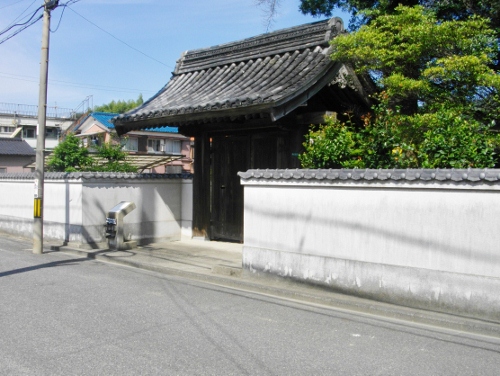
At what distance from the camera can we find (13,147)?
38.5 m

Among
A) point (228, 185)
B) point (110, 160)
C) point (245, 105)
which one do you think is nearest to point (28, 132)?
point (110, 160)

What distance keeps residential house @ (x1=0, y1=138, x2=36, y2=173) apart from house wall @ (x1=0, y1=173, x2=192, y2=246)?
26.1 meters

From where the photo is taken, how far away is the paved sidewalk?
6835 mm

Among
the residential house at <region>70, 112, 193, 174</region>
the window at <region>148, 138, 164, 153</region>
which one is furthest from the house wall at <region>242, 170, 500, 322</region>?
the window at <region>148, 138, 164, 153</region>

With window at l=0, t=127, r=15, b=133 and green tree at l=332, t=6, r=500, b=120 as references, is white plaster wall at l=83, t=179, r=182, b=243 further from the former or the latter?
window at l=0, t=127, r=15, b=133

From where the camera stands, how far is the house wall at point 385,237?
6.80m

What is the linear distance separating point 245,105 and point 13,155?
33.0m

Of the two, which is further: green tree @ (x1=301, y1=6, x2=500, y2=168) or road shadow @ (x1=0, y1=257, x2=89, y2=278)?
road shadow @ (x1=0, y1=257, x2=89, y2=278)

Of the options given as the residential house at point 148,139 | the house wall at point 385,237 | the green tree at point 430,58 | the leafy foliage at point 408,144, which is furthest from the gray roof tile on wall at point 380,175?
the residential house at point 148,139

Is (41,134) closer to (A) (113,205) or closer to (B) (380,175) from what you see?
(A) (113,205)

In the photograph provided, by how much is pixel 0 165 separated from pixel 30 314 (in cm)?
3496

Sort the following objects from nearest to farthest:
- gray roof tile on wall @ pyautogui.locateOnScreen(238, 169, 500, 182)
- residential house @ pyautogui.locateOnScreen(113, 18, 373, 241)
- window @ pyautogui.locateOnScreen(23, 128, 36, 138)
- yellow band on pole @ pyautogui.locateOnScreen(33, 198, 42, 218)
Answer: gray roof tile on wall @ pyautogui.locateOnScreen(238, 169, 500, 182) < residential house @ pyautogui.locateOnScreen(113, 18, 373, 241) < yellow band on pole @ pyautogui.locateOnScreen(33, 198, 42, 218) < window @ pyautogui.locateOnScreen(23, 128, 36, 138)

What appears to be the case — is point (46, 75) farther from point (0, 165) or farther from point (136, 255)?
point (0, 165)

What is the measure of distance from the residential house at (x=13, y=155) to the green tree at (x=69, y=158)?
69.8 feet
